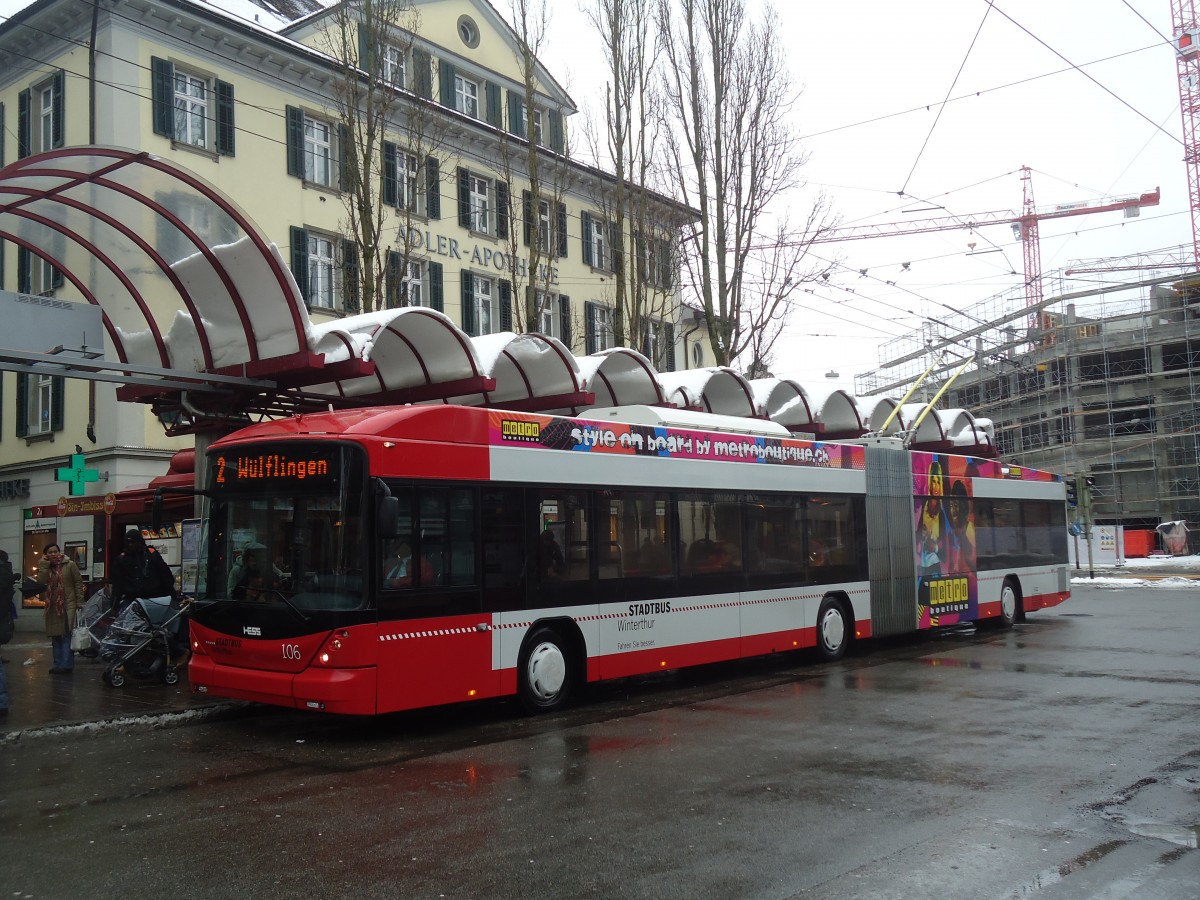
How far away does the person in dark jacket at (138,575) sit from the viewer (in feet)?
44.5

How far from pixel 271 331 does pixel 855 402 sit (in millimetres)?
15231

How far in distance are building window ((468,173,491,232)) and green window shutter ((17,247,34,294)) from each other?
1082 centimetres

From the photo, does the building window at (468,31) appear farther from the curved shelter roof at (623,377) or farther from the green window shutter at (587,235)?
the curved shelter roof at (623,377)

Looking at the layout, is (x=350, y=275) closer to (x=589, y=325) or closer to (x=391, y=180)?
(x=391, y=180)

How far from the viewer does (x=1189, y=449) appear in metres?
46.3

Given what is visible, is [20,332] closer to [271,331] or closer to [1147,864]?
[271,331]

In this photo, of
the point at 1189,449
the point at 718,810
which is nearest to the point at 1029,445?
the point at 1189,449

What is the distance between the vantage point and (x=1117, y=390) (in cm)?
4850

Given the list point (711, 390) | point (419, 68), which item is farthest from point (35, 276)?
point (711, 390)

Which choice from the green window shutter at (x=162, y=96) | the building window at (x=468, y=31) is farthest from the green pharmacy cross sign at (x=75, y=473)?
the building window at (x=468, y=31)

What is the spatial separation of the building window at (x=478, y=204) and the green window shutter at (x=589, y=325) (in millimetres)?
4628

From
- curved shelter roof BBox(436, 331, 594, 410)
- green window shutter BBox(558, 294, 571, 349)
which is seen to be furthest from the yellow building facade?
A: curved shelter roof BBox(436, 331, 594, 410)

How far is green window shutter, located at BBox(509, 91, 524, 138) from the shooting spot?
32.4m

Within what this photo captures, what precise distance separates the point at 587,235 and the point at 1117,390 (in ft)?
90.7
